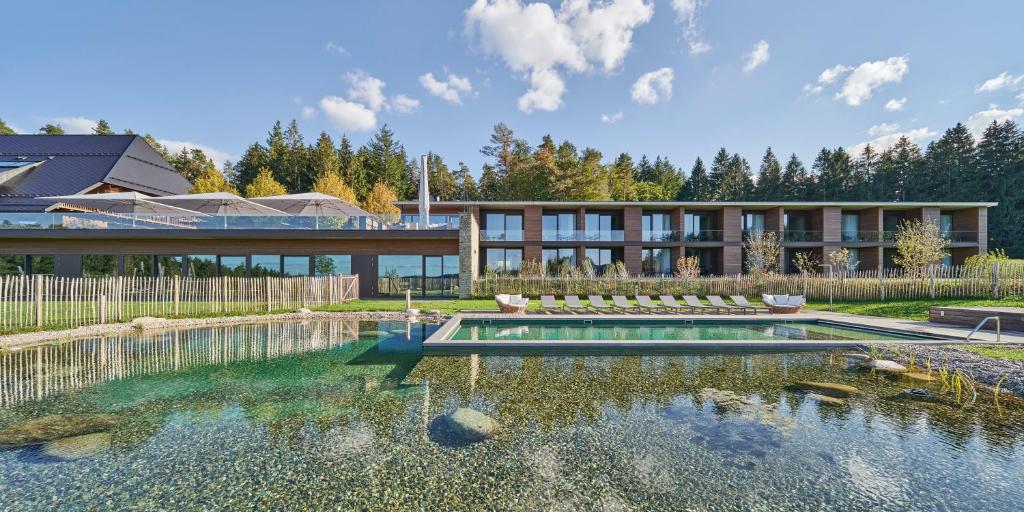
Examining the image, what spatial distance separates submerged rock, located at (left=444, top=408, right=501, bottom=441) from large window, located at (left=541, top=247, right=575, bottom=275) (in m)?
18.2

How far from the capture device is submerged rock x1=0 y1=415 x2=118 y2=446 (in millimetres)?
4551

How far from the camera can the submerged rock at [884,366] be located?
686 cm

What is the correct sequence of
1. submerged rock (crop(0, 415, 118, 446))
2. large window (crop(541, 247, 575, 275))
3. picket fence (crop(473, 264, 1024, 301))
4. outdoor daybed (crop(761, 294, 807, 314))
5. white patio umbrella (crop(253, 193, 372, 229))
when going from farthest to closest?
large window (crop(541, 247, 575, 275)) → white patio umbrella (crop(253, 193, 372, 229)) → picket fence (crop(473, 264, 1024, 301)) → outdoor daybed (crop(761, 294, 807, 314)) → submerged rock (crop(0, 415, 118, 446))

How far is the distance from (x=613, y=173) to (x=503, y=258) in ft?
82.6

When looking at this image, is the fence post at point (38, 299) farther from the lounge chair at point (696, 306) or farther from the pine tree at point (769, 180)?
the pine tree at point (769, 180)

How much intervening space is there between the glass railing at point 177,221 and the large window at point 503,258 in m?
5.50

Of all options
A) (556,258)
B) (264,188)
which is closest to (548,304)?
(556,258)

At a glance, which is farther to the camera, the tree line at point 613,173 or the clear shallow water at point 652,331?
the tree line at point 613,173

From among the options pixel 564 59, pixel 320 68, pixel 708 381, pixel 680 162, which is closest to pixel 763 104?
pixel 564 59

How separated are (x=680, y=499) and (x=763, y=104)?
19.2 meters

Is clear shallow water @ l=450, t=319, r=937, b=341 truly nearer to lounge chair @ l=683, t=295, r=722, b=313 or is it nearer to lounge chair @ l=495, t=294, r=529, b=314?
lounge chair @ l=495, t=294, r=529, b=314

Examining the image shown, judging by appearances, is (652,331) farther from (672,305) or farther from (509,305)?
(509,305)

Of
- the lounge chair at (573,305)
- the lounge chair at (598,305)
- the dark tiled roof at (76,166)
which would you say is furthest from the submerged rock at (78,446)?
the dark tiled roof at (76,166)

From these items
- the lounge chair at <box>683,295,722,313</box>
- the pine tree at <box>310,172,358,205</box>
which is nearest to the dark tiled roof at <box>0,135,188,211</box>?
the pine tree at <box>310,172,358,205</box>
